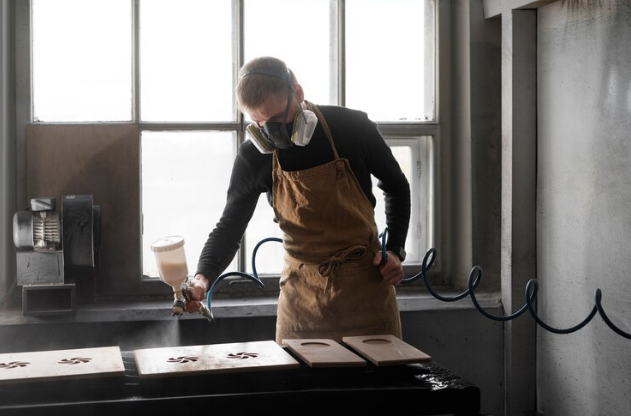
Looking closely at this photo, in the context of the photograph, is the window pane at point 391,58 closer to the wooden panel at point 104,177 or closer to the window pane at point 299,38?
the window pane at point 299,38

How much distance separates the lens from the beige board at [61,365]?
1.78m

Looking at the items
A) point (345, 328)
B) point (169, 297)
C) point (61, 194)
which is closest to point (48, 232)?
point (61, 194)

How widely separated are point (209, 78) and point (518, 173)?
1.45 metres

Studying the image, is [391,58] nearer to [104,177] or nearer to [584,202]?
[584,202]

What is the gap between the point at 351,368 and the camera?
1.97 m

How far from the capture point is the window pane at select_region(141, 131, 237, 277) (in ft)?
11.6

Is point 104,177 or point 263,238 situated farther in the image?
point 263,238


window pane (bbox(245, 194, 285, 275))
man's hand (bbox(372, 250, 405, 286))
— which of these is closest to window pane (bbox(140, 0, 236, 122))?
window pane (bbox(245, 194, 285, 275))

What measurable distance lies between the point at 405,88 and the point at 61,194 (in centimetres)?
166

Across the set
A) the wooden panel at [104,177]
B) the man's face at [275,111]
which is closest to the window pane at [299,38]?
the wooden panel at [104,177]

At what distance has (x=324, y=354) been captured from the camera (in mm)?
2029

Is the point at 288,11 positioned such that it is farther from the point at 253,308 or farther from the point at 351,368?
the point at 351,368

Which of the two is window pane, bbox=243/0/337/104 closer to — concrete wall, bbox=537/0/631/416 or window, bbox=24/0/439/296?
window, bbox=24/0/439/296

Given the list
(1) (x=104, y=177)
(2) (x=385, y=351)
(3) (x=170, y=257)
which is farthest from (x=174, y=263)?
(1) (x=104, y=177)
